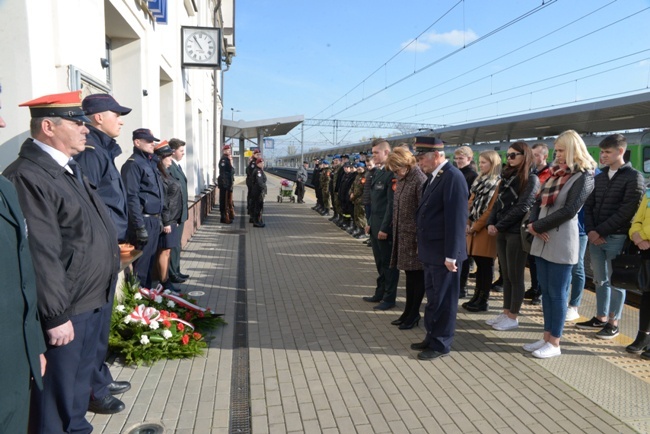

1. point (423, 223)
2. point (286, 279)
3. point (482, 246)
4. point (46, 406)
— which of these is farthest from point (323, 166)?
point (46, 406)

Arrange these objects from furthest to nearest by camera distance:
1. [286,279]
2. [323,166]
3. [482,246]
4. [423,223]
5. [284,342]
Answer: [323,166], [286,279], [482,246], [284,342], [423,223]

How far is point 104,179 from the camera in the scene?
3.34m

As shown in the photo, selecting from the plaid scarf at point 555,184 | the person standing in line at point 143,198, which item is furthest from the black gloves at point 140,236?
the plaid scarf at point 555,184

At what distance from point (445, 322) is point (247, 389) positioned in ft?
5.87

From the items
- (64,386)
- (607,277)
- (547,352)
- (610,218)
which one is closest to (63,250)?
(64,386)

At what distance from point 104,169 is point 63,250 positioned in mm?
1173

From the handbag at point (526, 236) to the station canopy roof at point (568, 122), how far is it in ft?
43.2

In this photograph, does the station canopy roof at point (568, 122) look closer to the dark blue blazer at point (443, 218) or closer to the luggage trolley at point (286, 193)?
the luggage trolley at point (286, 193)

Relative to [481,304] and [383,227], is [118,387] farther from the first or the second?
[481,304]

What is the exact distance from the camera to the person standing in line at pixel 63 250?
213 centimetres

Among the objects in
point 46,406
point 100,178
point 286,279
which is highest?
point 100,178

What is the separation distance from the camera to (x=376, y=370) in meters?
3.83

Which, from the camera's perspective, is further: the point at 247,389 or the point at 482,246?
the point at 482,246

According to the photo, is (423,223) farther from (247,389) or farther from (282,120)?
(282,120)
